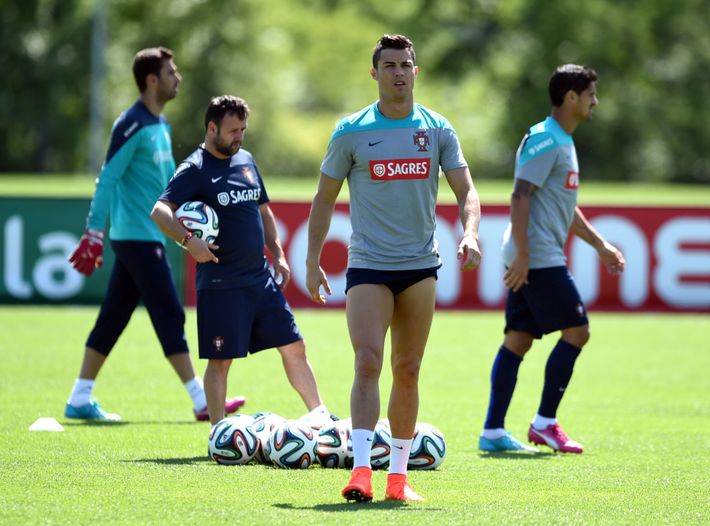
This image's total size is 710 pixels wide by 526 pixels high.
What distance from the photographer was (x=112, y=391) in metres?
11.8

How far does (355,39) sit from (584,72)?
64568 mm

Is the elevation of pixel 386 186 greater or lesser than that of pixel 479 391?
greater

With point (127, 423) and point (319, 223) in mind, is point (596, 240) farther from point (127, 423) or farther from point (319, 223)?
point (127, 423)

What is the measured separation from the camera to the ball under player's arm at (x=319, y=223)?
7.05 meters

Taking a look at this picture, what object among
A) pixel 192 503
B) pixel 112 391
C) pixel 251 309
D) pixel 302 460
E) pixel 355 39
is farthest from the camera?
pixel 355 39

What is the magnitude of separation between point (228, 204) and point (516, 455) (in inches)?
97.3

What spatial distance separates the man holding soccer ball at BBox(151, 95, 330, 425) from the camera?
336 inches

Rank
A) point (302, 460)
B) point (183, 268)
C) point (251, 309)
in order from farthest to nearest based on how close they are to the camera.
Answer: point (183, 268) → point (251, 309) → point (302, 460)

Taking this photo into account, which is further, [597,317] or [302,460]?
[597,317]

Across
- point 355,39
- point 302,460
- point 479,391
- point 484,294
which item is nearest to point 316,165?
point 355,39

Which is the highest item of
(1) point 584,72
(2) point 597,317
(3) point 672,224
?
(1) point 584,72

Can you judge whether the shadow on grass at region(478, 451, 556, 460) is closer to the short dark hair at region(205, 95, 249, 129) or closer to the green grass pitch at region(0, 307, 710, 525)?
the green grass pitch at region(0, 307, 710, 525)

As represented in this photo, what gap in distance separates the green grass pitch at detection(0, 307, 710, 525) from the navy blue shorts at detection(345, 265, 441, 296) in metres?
1.11

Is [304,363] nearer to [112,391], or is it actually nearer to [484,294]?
[112,391]
